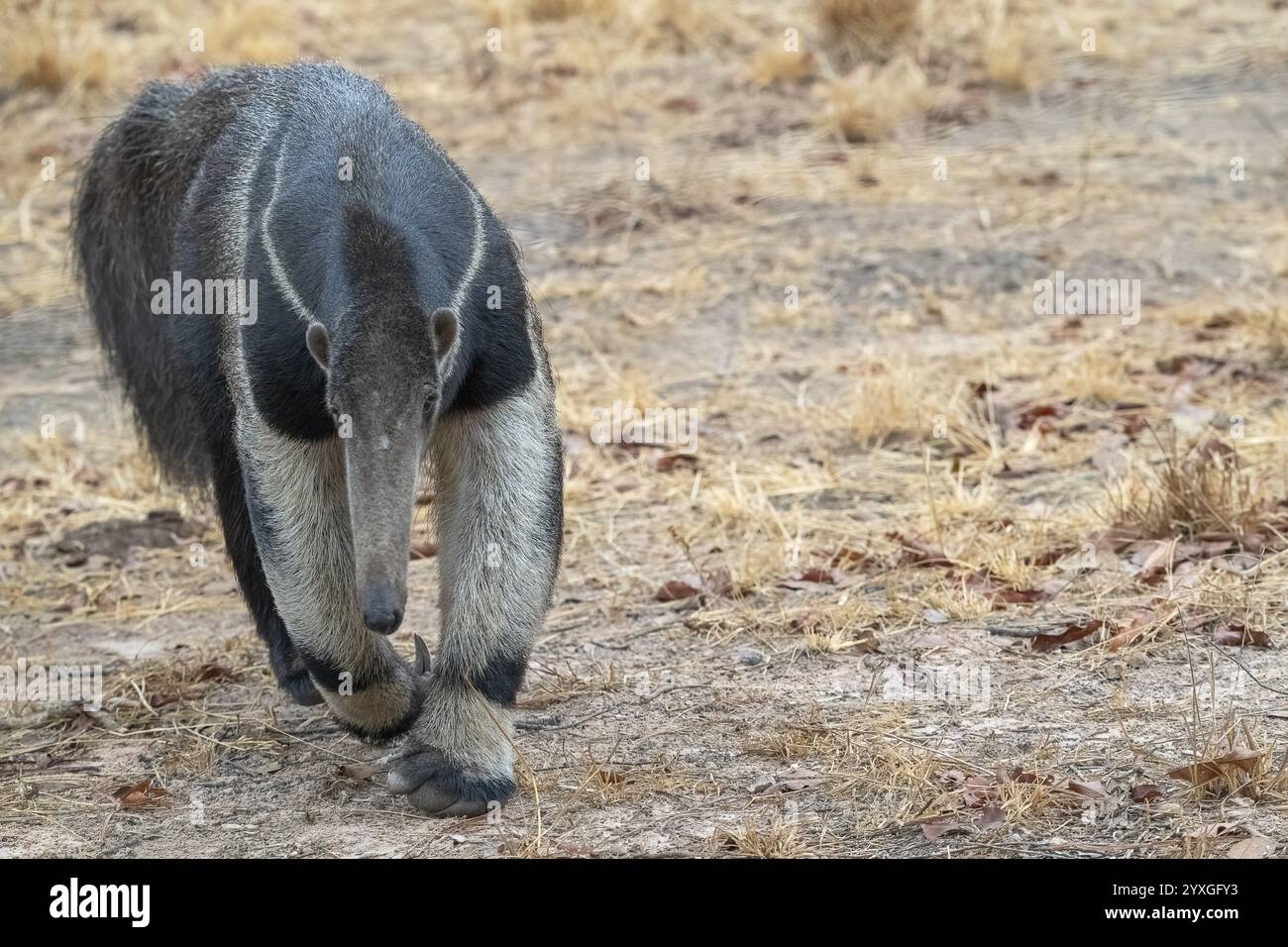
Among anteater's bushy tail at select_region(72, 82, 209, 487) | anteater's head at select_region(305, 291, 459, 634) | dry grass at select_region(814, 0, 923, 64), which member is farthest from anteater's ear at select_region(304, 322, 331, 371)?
dry grass at select_region(814, 0, 923, 64)

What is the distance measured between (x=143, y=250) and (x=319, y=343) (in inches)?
110

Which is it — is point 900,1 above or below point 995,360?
above

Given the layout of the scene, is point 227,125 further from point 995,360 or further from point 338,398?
point 995,360

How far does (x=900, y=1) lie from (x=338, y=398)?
10043mm

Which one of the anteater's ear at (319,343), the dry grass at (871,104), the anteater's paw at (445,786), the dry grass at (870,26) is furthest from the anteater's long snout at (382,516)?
the dry grass at (870,26)

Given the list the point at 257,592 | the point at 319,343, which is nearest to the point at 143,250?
the point at 257,592

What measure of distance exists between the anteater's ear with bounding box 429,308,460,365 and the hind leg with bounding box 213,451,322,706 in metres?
1.64

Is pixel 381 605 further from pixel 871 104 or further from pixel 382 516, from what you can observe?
pixel 871 104

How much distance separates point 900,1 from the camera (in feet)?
42.3

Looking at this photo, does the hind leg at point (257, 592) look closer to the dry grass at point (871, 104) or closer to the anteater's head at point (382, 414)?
the anteater's head at point (382, 414)

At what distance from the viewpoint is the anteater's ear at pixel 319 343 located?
3.93 m

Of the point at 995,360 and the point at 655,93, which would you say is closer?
the point at 995,360
